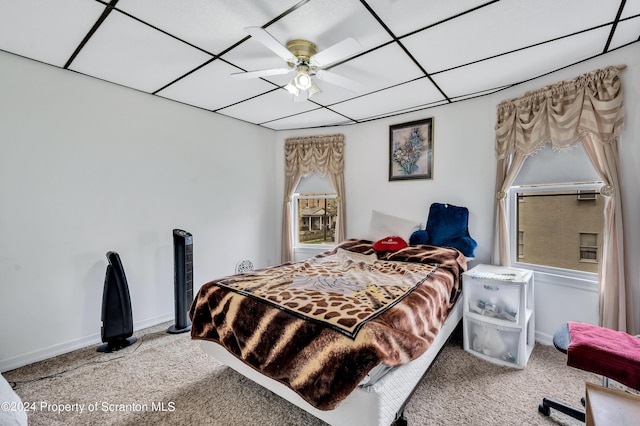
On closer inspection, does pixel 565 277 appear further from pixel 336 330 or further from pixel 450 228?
pixel 336 330

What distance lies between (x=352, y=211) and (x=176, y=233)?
241 centimetres

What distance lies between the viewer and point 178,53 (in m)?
2.21

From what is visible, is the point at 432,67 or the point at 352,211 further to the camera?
the point at 352,211

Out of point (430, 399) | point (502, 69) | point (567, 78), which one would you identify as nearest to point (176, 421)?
point (430, 399)

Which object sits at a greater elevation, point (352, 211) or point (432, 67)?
point (432, 67)

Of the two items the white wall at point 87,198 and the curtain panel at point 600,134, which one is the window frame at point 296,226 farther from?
the curtain panel at point 600,134

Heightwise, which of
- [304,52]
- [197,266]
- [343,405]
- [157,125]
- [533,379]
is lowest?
[533,379]

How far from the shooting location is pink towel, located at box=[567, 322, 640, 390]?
1325 mm

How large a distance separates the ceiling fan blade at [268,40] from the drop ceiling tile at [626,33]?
228 centimetres

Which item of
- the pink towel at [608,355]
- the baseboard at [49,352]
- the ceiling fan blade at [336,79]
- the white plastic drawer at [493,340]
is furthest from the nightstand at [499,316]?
the baseboard at [49,352]

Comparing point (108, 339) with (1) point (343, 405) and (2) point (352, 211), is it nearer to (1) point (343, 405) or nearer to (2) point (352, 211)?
(1) point (343, 405)

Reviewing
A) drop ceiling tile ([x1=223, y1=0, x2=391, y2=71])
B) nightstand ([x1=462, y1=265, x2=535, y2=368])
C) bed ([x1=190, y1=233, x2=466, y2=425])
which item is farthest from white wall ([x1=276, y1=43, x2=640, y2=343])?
drop ceiling tile ([x1=223, y1=0, x2=391, y2=71])

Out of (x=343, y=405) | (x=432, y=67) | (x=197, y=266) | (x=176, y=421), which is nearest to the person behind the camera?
(x=343, y=405)

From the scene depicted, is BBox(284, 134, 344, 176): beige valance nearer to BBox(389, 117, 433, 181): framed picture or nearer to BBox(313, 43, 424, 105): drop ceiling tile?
BBox(389, 117, 433, 181): framed picture
